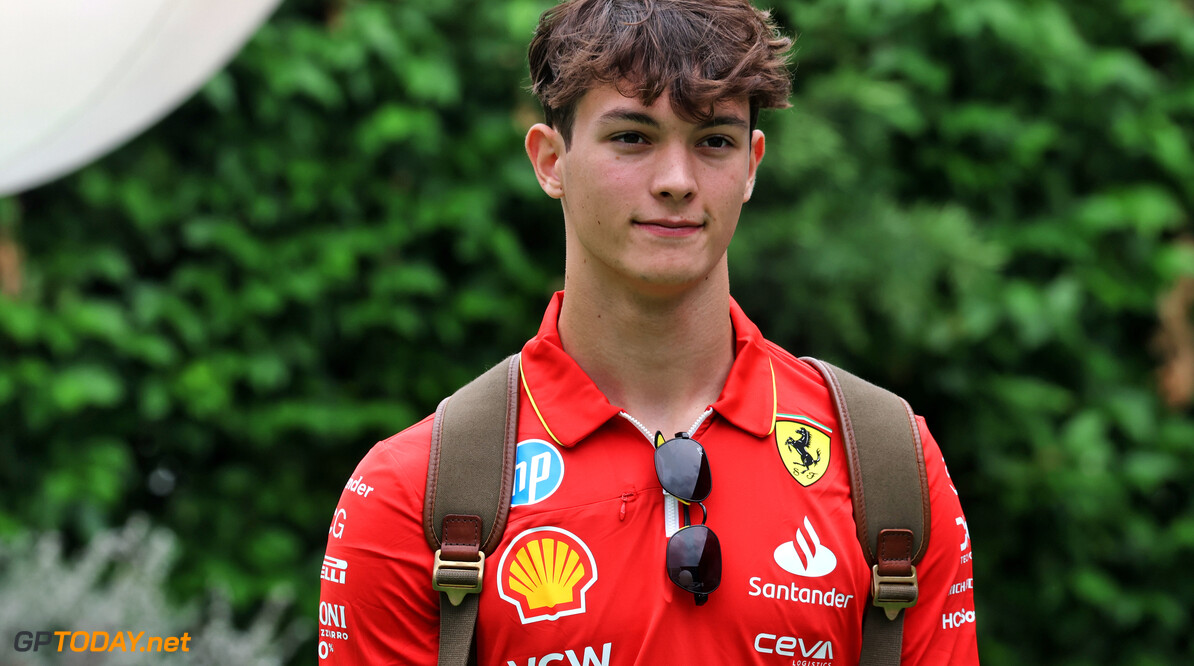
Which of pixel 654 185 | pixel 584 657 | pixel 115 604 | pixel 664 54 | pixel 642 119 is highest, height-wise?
pixel 664 54

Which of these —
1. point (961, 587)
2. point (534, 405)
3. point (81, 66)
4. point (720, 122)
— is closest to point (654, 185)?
point (720, 122)

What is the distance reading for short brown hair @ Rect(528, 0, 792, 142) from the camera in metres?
1.89

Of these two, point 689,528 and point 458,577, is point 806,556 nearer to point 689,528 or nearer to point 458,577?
point 689,528

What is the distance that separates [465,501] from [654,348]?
422 mm

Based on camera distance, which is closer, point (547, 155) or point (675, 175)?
point (675, 175)

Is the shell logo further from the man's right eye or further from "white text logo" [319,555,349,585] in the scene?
the man's right eye

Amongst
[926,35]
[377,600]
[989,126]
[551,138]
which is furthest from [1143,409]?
[377,600]

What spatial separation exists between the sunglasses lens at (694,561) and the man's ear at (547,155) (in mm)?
646

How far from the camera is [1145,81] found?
4207 mm

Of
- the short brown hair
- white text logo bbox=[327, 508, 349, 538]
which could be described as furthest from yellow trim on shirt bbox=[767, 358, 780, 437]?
white text logo bbox=[327, 508, 349, 538]

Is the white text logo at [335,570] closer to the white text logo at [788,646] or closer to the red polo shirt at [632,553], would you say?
the red polo shirt at [632,553]

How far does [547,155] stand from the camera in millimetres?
2092

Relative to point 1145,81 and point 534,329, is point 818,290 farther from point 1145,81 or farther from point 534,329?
point 1145,81

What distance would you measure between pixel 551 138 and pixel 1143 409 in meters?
3.10
